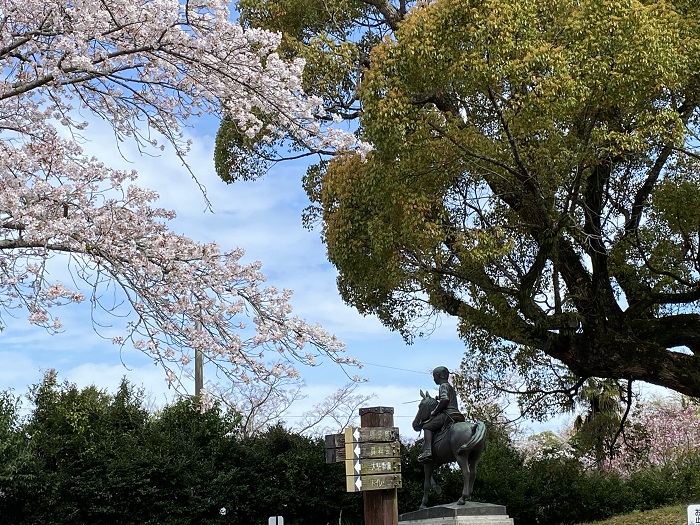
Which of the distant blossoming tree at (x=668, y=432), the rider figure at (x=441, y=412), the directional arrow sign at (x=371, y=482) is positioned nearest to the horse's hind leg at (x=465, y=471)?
the rider figure at (x=441, y=412)

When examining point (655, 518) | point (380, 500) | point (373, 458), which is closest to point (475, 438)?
point (380, 500)

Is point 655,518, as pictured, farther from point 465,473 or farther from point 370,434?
point 370,434

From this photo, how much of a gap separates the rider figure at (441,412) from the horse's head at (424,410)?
6cm

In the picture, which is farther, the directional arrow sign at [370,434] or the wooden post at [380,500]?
the wooden post at [380,500]

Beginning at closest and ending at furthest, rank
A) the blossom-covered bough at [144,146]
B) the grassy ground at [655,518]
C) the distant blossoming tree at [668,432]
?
the blossom-covered bough at [144,146] → the grassy ground at [655,518] → the distant blossoming tree at [668,432]

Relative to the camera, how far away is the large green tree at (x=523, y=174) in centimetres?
901

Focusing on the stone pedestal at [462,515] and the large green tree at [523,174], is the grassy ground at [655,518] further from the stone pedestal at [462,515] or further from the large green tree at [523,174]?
the stone pedestal at [462,515]

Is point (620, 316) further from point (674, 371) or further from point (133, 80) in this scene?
point (133, 80)

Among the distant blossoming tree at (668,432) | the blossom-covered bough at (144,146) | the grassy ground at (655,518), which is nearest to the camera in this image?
the blossom-covered bough at (144,146)

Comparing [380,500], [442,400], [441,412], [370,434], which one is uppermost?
[442,400]

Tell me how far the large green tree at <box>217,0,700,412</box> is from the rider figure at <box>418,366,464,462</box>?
169 centimetres

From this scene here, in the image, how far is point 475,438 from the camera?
8430 millimetres

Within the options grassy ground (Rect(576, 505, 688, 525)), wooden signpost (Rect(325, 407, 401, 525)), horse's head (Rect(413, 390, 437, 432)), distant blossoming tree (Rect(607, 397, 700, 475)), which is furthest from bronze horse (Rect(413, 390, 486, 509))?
distant blossoming tree (Rect(607, 397, 700, 475))

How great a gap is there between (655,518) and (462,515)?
17.6ft
